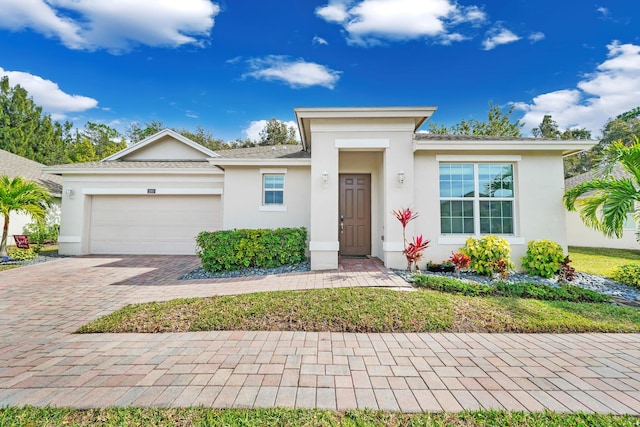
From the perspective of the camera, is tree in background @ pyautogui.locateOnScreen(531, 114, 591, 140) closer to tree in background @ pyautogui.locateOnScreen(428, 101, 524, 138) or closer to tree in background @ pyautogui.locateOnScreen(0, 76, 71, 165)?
tree in background @ pyautogui.locateOnScreen(428, 101, 524, 138)

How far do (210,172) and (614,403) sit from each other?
38.2 ft

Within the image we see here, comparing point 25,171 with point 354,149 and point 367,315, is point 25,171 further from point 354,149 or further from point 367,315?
point 367,315

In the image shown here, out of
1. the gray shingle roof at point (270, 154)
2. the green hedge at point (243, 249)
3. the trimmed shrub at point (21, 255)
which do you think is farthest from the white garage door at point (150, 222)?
the green hedge at point (243, 249)

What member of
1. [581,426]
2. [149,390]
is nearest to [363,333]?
[581,426]

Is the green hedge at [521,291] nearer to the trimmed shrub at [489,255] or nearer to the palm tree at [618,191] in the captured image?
the trimmed shrub at [489,255]

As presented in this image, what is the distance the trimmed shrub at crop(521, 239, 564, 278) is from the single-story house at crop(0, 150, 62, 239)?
18.5 m

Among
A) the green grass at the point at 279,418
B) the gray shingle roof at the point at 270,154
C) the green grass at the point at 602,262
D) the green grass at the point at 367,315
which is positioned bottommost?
the green grass at the point at 279,418

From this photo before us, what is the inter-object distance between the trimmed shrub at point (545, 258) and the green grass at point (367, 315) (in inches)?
87.6

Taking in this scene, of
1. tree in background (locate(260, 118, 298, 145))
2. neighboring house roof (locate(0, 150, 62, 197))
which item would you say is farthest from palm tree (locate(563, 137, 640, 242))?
tree in background (locate(260, 118, 298, 145))

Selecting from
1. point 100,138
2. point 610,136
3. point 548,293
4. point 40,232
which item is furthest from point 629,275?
point 100,138

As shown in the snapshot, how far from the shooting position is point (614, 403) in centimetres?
236

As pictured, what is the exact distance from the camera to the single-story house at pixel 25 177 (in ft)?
43.3

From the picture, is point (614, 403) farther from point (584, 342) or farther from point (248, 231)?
point (248, 231)

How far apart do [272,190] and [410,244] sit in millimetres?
5223
